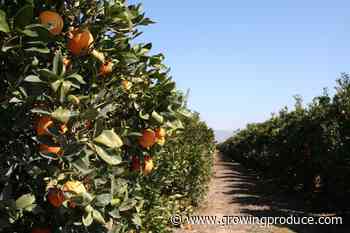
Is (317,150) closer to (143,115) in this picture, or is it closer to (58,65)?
(143,115)

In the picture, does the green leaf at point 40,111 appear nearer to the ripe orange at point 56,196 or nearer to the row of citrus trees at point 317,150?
the ripe orange at point 56,196

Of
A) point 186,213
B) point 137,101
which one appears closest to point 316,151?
point 186,213

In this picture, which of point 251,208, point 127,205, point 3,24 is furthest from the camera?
point 251,208

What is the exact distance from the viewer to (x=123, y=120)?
2416 mm

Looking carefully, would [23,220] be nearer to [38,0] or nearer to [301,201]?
[38,0]

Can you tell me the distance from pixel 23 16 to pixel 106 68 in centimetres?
61

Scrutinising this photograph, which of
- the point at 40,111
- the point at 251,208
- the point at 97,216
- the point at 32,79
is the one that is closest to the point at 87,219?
the point at 97,216

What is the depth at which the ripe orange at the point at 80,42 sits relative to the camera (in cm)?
188

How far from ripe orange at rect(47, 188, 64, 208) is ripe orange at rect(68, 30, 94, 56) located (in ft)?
2.14

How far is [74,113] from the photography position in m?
1.64

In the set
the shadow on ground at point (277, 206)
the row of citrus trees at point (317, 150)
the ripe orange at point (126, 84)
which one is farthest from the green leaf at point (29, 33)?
the row of citrus trees at point (317, 150)

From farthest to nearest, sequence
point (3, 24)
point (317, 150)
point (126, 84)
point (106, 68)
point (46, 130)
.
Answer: point (317, 150) → point (126, 84) → point (106, 68) → point (46, 130) → point (3, 24)

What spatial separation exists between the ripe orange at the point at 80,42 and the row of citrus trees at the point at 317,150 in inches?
381

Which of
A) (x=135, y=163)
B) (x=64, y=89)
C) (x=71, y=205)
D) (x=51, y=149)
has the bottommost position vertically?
(x=71, y=205)
